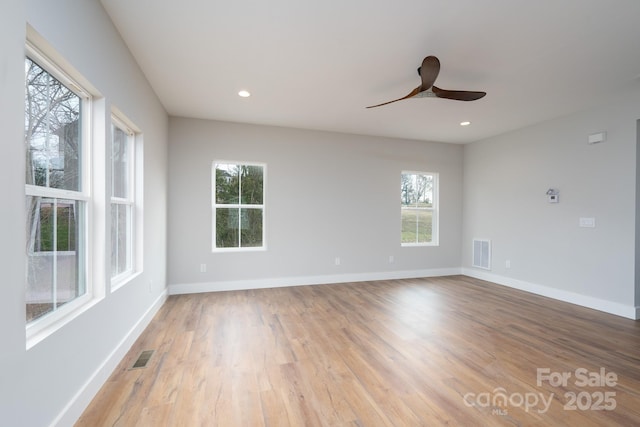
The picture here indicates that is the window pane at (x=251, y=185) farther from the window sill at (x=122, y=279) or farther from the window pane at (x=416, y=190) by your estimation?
the window pane at (x=416, y=190)

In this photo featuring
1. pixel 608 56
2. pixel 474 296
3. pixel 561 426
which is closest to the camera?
pixel 561 426

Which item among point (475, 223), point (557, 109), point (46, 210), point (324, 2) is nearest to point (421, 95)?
point (324, 2)

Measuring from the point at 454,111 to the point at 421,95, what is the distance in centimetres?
151

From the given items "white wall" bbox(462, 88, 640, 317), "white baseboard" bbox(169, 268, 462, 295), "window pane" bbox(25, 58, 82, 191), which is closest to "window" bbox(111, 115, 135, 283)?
"window pane" bbox(25, 58, 82, 191)

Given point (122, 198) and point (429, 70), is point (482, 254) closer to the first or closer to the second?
point (429, 70)

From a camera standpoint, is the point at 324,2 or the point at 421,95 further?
the point at 421,95

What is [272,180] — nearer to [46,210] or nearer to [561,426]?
[46,210]

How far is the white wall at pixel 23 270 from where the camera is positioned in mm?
1136

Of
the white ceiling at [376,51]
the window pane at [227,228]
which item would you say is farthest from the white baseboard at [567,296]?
the window pane at [227,228]

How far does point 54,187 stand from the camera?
1.61m

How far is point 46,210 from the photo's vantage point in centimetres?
154

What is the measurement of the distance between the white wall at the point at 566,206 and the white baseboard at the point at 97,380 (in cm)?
546

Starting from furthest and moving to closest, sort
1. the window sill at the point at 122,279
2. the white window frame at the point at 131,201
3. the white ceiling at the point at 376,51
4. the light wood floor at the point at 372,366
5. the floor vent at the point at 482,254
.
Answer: the floor vent at the point at 482,254 → the white window frame at the point at 131,201 → the window sill at the point at 122,279 → the white ceiling at the point at 376,51 → the light wood floor at the point at 372,366

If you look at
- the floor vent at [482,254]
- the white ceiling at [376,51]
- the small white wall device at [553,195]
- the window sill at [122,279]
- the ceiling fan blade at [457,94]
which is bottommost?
the floor vent at [482,254]
